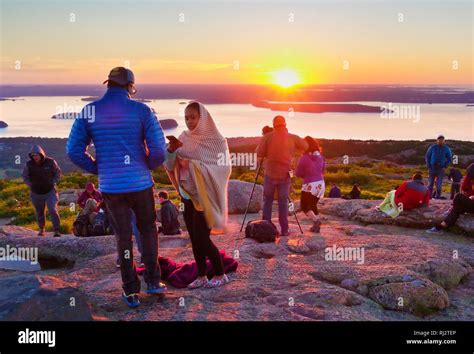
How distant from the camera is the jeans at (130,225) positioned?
5.00 metres

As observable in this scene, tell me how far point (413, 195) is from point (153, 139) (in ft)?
24.0

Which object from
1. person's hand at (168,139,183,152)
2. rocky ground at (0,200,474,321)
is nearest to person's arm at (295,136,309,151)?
rocky ground at (0,200,474,321)

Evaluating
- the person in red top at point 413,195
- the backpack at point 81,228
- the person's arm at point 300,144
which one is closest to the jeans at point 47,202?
the backpack at point 81,228

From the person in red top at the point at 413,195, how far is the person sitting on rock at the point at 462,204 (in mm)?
900

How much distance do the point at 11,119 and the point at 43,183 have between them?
61.8 metres

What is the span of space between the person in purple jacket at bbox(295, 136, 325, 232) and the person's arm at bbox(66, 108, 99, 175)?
5289mm

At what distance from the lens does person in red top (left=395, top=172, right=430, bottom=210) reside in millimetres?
10727

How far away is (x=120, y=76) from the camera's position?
489 cm

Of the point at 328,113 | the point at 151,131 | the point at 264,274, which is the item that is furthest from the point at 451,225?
the point at 328,113

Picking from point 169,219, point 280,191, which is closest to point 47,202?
point 169,219

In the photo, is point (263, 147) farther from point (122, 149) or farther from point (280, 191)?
point (122, 149)

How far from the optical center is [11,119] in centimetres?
6581

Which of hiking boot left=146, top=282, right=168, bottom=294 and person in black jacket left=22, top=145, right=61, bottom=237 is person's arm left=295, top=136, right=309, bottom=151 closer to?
hiking boot left=146, top=282, right=168, bottom=294
